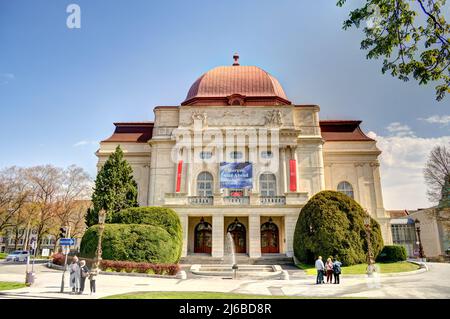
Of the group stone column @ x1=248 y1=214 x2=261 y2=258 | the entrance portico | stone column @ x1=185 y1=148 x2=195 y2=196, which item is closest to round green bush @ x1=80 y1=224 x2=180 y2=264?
stone column @ x1=248 y1=214 x2=261 y2=258

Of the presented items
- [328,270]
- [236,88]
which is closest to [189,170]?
[236,88]

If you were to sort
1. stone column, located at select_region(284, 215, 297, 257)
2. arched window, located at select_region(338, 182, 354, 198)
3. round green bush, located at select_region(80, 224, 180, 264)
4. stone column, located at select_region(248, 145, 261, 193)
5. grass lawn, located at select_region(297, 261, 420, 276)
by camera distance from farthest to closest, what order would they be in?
arched window, located at select_region(338, 182, 354, 198) → stone column, located at select_region(248, 145, 261, 193) → stone column, located at select_region(284, 215, 297, 257) → round green bush, located at select_region(80, 224, 180, 264) → grass lawn, located at select_region(297, 261, 420, 276)

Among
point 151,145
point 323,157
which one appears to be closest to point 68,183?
point 151,145

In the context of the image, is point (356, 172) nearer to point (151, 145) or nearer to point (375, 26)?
point (151, 145)

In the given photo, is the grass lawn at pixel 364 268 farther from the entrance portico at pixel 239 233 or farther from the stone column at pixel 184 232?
the stone column at pixel 184 232

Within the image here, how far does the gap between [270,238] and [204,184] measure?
8973mm

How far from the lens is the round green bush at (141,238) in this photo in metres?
21.8

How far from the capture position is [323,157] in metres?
38.6

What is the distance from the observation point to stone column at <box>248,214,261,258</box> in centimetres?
2794

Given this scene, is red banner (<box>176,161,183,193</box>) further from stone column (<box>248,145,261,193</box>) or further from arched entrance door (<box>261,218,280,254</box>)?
arched entrance door (<box>261,218,280,254</box>)

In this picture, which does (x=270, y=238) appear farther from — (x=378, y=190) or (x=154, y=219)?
(x=378, y=190)

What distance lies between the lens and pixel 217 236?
28.3 metres

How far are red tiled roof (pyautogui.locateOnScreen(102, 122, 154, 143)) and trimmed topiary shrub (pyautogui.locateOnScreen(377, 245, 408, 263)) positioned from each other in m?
28.6

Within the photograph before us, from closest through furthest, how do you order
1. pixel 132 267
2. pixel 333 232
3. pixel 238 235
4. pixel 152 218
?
1. pixel 132 267
2. pixel 333 232
3. pixel 152 218
4. pixel 238 235
